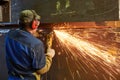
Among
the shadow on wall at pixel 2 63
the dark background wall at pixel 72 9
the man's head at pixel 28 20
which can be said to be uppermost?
the dark background wall at pixel 72 9

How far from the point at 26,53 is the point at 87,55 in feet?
2.66

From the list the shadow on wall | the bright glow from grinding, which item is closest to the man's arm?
the bright glow from grinding

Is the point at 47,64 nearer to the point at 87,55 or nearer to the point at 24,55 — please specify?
the point at 24,55

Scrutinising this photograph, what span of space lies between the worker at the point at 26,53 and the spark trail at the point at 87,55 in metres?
0.58

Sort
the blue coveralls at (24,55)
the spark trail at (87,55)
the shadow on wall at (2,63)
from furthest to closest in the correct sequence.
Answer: the shadow on wall at (2,63), the spark trail at (87,55), the blue coveralls at (24,55)

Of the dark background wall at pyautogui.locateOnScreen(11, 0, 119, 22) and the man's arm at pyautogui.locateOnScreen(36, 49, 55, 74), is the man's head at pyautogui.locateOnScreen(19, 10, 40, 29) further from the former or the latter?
the dark background wall at pyautogui.locateOnScreen(11, 0, 119, 22)

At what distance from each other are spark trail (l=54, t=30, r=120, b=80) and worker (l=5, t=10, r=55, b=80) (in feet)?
1.89

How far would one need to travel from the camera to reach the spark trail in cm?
293

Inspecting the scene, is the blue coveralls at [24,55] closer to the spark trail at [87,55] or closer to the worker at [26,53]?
the worker at [26,53]

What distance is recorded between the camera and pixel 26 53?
2500 millimetres

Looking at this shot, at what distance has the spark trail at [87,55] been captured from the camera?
293 centimetres

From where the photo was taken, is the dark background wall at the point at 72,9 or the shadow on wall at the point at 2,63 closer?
the dark background wall at the point at 72,9

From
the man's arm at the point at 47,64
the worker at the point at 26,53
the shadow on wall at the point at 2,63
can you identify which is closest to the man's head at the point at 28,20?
the worker at the point at 26,53

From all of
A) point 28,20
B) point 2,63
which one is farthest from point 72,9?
point 2,63
